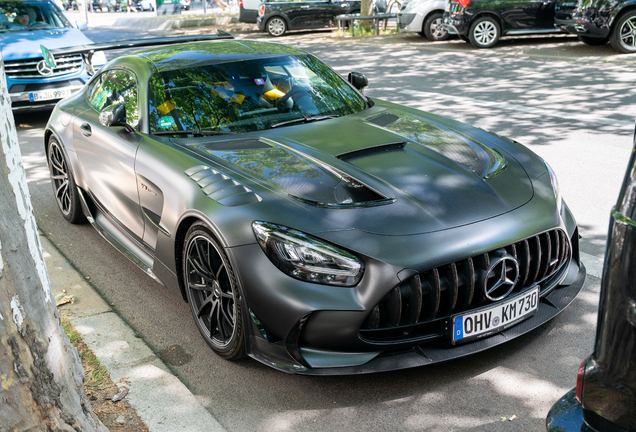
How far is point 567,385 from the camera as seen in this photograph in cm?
312

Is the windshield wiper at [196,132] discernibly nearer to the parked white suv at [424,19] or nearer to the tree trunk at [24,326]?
the tree trunk at [24,326]

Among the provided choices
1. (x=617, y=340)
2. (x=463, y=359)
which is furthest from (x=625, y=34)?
(x=617, y=340)

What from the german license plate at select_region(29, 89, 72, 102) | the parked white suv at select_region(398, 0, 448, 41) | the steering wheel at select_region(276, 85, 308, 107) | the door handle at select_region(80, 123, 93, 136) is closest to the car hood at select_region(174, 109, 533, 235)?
the steering wheel at select_region(276, 85, 308, 107)

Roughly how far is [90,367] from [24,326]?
1238mm

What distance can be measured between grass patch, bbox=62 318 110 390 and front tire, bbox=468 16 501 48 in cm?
1303

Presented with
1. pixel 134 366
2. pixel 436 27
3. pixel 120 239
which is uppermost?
pixel 436 27

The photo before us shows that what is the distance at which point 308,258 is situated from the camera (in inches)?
117

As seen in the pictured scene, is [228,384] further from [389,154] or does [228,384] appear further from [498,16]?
[498,16]

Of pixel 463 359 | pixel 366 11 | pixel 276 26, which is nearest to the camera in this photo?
pixel 463 359

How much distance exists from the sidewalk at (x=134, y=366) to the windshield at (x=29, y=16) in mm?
7427

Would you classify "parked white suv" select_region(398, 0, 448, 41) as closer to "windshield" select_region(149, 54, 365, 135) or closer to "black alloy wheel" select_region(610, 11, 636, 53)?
"black alloy wheel" select_region(610, 11, 636, 53)

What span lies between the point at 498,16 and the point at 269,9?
897 cm

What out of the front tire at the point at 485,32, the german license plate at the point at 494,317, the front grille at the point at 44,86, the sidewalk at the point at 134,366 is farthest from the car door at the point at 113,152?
the front tire at the point at 485,32

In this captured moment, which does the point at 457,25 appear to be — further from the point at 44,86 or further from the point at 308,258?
the point at 308,258
